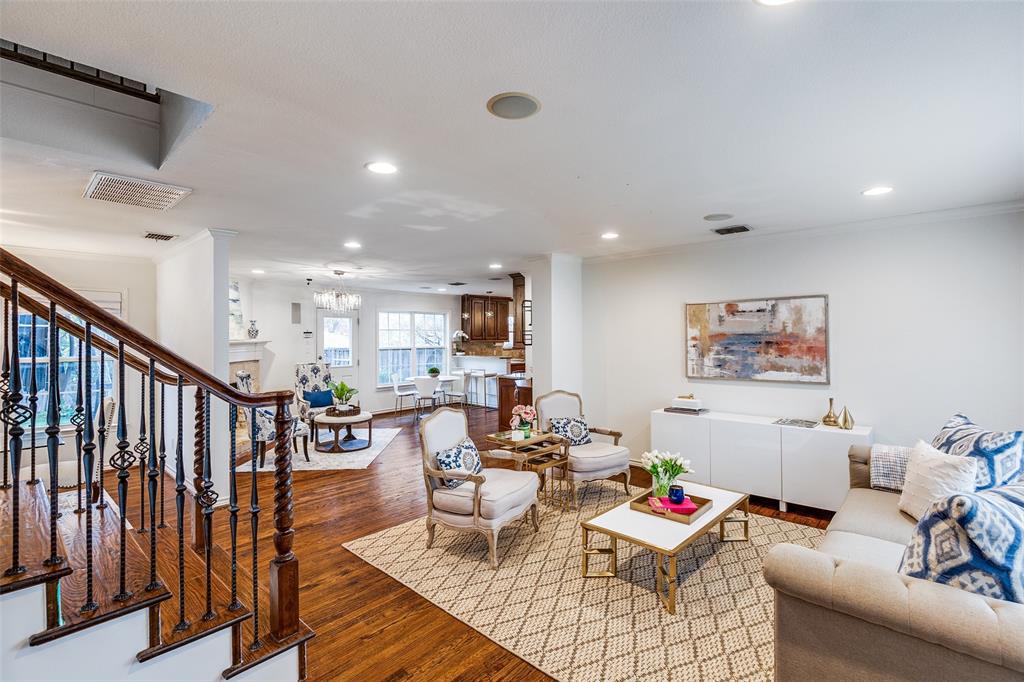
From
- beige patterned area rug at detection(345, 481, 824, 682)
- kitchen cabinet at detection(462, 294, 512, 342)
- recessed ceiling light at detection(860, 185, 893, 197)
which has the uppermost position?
recessed ceiling light at detection(860, 185, 893, 197)

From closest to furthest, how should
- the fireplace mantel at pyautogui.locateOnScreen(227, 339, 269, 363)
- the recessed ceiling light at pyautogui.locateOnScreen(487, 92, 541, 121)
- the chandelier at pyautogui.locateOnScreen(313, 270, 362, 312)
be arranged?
1. the recessed ceiling light at pyautogui.locateOnScreen(487, 92, 541, 121)
2. the fireplace mantel at pyautogui.locateOnScreen(227, 339, 269, 363)
3. the chandelier at pyautogui.locateOnScreen(313, 270, 362, 312)

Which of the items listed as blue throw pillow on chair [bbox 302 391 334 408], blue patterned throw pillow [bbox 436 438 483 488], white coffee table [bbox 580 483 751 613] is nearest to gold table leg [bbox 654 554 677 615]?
white coffee table [bbox 580 483 751 613]

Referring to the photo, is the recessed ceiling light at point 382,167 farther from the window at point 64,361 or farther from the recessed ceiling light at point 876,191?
the window at point 64,361

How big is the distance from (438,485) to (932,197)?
4.11m

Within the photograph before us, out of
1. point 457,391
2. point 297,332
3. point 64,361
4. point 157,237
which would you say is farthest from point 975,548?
point 457,391

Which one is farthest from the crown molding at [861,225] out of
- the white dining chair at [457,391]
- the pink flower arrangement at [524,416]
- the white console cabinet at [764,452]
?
the white dining chair at [457,391]

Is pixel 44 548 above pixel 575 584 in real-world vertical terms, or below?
above

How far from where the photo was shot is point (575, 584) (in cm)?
298

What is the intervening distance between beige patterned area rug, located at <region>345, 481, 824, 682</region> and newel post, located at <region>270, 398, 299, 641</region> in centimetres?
103

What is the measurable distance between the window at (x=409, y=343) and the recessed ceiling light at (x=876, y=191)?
306 inches

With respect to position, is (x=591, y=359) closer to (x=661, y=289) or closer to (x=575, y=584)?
(x=661, y=289)

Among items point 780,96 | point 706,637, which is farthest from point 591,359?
point 780,96

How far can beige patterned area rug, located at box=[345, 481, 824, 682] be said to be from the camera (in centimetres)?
229

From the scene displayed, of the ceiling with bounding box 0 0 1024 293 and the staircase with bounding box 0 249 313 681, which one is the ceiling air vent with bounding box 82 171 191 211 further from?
the staircase with bounding box 0 249 313 681
